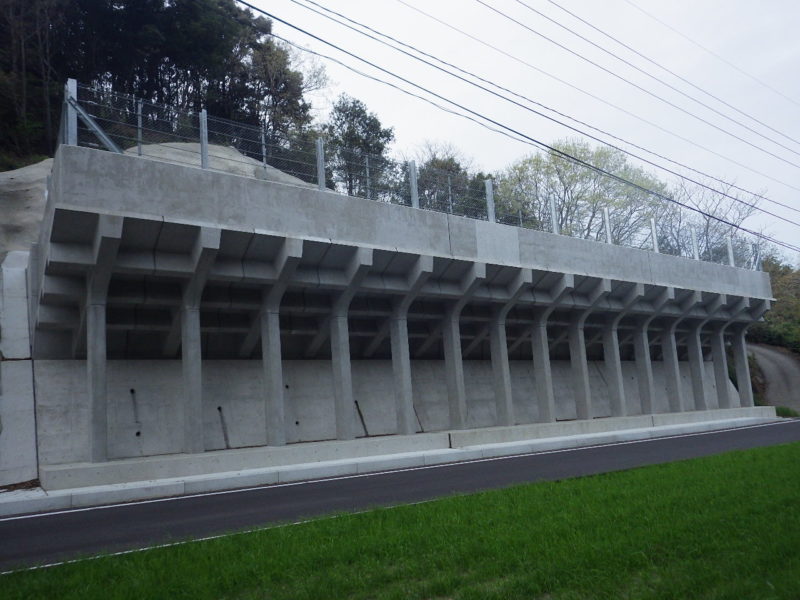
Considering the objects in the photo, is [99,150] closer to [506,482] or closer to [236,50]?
[506,482]

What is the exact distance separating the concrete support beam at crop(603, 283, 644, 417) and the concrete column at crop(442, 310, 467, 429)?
32.2 feet

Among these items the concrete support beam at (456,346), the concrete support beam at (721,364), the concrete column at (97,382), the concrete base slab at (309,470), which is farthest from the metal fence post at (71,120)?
the concrete support beam at (721,364)

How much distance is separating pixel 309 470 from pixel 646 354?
22365mm

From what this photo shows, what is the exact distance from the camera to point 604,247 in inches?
1172

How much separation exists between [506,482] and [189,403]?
29.7ft

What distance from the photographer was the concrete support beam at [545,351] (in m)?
27.5

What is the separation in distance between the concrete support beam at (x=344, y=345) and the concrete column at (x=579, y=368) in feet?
39.8

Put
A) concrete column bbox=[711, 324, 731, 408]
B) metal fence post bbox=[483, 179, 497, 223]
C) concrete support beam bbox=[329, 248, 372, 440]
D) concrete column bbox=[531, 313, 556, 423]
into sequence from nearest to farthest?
concrete support beam bbox=[329, 248, 372, 440] < metal fence post bbox=[483, 179, 497, 223] < concrete column bbox=[531, 313, 556, 423] < concrete column bbox=[711, 324, 731, 408]

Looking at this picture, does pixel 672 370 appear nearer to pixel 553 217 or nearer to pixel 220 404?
pixel 553 217

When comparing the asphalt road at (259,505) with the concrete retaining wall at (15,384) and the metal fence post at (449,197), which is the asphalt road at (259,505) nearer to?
the concrete retaining wall at (15,384)

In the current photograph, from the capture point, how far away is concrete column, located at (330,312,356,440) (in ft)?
68.6

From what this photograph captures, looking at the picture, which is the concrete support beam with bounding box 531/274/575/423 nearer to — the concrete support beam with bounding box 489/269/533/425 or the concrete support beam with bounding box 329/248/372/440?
the concrete support beam with bounding box 489/269/533/425

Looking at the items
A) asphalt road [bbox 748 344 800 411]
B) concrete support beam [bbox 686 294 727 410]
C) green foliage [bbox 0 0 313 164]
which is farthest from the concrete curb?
asphalt road [bbox 748 344 800 411]

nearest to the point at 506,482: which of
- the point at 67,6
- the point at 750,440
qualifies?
the point at 750,440
